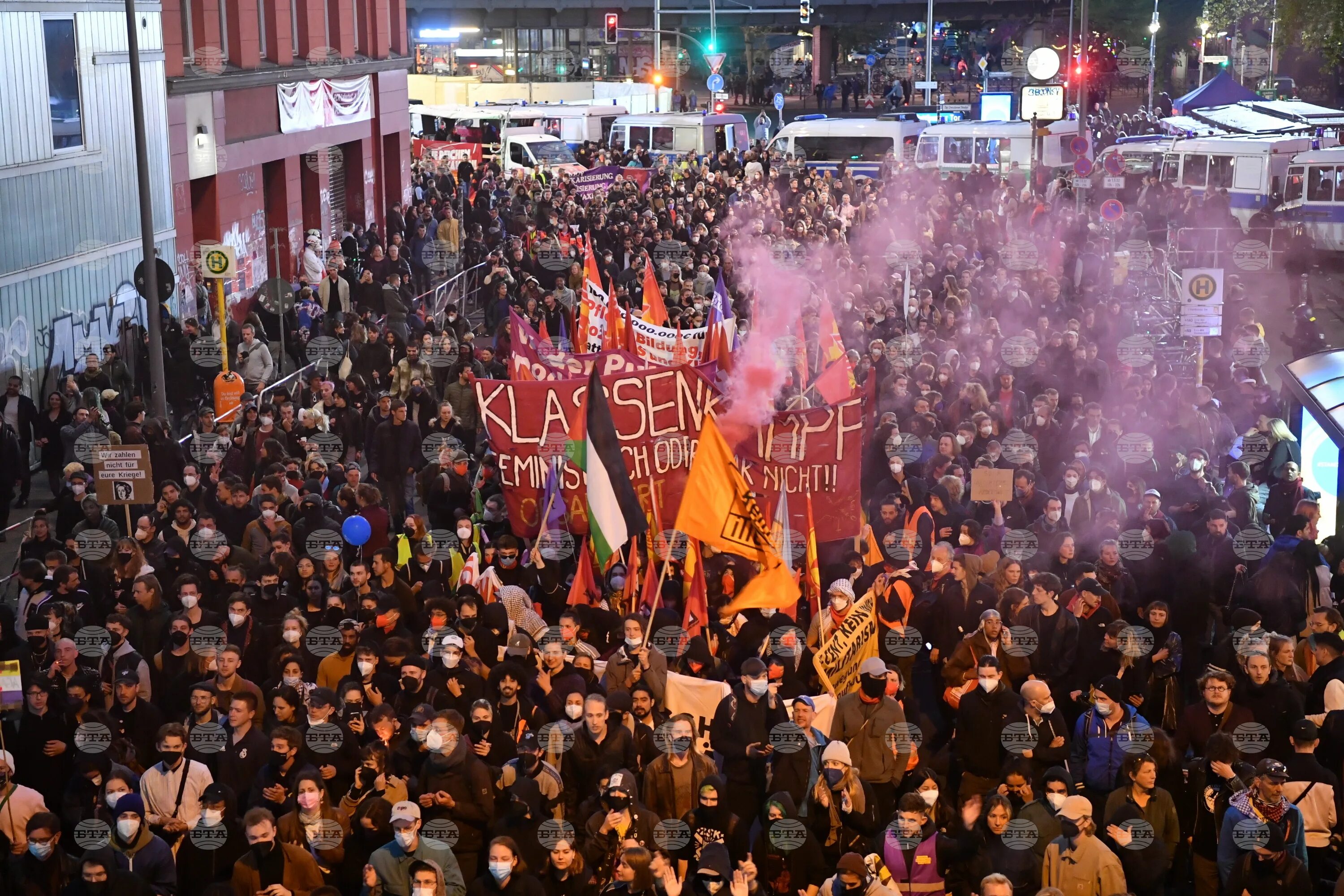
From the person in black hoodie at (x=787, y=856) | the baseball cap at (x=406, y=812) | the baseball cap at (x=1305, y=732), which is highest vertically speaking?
the baseball cap at (x=1305, y=732)

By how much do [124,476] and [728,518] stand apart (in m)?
4.74

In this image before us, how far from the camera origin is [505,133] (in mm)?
46500

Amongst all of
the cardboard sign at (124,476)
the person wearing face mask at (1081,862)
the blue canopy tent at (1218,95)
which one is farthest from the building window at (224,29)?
the blue canopy tent at (1218,95)

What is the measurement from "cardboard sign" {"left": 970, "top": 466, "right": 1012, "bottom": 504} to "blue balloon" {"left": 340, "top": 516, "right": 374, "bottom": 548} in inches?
168

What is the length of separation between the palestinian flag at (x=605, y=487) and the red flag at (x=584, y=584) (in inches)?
3.0

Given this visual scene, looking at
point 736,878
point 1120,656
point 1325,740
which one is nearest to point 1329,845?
point 1325,740

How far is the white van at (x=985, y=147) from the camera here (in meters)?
44.3

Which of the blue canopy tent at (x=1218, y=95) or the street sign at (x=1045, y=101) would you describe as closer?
the street sign at (x=1045, y=101)

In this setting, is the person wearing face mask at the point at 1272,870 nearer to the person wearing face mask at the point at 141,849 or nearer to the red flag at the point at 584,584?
the red flag at the point at 584,584

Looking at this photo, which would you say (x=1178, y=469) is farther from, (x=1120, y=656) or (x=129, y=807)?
(x=129, y=807)

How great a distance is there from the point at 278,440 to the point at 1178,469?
23.8 feet

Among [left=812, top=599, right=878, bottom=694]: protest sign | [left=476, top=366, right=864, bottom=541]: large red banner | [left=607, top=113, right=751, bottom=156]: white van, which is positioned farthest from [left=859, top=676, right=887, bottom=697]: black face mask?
[left=607, top=113, right=751, bottom=156]: white van

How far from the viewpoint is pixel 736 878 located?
7.70 m

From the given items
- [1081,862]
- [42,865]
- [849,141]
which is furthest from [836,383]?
[849,141]
